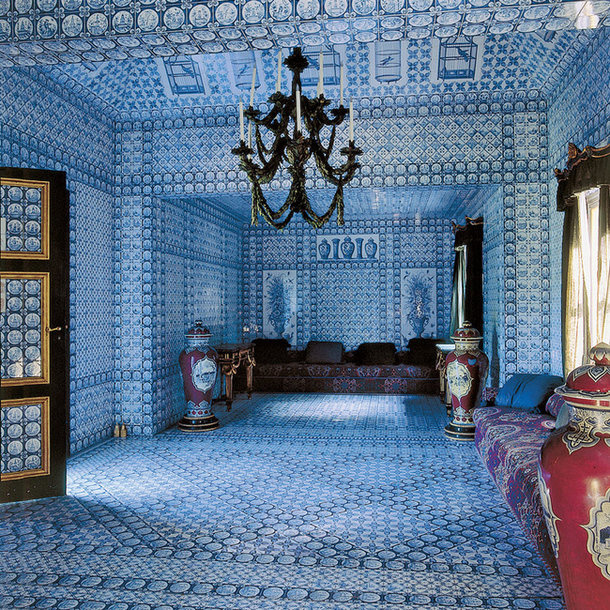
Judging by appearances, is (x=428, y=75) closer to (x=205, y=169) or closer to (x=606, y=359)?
(x=205, y=169)

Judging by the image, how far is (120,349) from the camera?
7.40 metres

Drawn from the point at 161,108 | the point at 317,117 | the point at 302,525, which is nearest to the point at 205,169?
the point at 161,108

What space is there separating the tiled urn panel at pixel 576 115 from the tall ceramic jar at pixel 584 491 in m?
3.11

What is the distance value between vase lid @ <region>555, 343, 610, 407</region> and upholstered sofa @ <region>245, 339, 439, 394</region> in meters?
8.31

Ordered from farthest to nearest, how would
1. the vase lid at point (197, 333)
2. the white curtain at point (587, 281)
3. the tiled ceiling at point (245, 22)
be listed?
1. the vase lid at point (197, 333)
2. the white curtain at point (587, 281)
3. the tiled ceiling at point (245, 22)

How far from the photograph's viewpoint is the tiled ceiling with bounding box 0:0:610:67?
130 inches

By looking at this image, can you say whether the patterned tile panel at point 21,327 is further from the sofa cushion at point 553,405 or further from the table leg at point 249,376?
the table leg at point 249,376

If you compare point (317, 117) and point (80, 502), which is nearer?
point (317, 117)

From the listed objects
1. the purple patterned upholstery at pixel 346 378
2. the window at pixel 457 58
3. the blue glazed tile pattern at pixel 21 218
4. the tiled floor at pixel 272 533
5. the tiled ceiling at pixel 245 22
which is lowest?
the tiled floor at pixel 272 533

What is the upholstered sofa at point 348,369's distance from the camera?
35.6 feet

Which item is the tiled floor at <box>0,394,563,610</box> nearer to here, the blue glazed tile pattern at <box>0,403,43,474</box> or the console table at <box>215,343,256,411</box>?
the blue glazed tile pattern at <box>0,403,43,474</box>

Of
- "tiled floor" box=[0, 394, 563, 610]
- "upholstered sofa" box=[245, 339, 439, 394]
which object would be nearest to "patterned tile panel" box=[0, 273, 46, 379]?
"tiled floor" box=[0, 394, 563, 610]

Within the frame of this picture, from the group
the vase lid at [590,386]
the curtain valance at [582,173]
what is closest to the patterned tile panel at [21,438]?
the vase lid at [590,386]

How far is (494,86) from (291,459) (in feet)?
16.7
